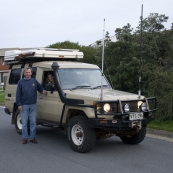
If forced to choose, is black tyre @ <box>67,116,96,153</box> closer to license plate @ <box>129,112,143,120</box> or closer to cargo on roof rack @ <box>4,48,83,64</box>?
license plate @ <box>129,112,143,120</box>

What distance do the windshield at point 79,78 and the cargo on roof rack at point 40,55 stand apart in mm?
1029

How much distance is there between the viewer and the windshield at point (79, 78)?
836cm

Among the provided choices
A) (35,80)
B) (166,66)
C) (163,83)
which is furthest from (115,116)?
(166,66)

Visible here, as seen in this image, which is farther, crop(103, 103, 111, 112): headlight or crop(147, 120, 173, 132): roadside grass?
crop(147, 120, 173, 132): roadside grass

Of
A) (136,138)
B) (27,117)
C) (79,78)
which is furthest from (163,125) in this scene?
(27,117)

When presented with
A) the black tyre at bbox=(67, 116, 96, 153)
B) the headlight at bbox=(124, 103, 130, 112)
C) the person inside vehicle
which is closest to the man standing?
the person inside vehicle

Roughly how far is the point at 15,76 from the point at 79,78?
2766mm

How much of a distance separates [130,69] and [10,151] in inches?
310

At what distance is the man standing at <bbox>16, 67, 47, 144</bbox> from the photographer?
8531 mm

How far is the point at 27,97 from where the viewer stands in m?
8.54

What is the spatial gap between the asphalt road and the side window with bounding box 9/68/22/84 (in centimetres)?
193

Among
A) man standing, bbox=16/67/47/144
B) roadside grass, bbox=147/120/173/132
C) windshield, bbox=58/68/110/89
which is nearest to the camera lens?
windshield, bbox=58/68/110/89

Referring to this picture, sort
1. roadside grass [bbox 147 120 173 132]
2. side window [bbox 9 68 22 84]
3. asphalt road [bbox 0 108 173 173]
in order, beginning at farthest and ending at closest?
side window [bbox 9 68 22 84] → roadside grass [bbox 147 120 173 132] → asphalt road [bbox 0 108 173 173]

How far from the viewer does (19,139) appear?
30.6ft
